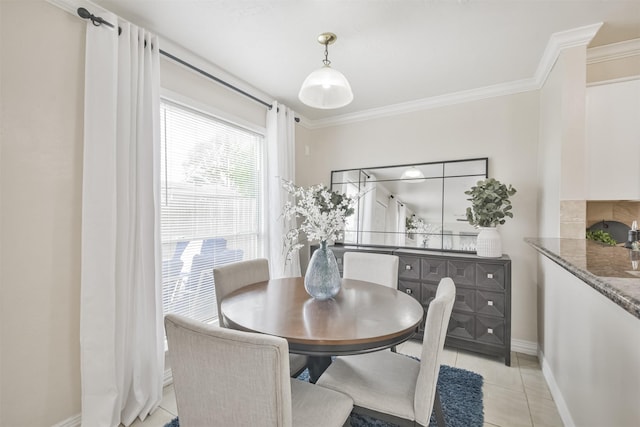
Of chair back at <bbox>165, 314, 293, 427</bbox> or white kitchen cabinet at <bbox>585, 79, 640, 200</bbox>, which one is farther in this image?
white kitchen cabinet at <bbox>585, 79, 640, 200</bbox>

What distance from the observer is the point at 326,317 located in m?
1.44

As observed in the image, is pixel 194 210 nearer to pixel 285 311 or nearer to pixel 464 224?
pixel 285 311

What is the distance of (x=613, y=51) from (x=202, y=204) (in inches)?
137

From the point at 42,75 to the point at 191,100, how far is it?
943 mm

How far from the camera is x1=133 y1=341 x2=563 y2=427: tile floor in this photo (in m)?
1.80

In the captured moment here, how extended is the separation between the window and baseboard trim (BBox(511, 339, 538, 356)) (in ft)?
8.95

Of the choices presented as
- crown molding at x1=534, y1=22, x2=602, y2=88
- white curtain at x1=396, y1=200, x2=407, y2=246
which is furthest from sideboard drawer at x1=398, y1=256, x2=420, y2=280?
crown molding at x1=534, y1=22, x2=602, y2=88

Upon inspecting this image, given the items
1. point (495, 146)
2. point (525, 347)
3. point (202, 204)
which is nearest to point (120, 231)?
point (202, 204)

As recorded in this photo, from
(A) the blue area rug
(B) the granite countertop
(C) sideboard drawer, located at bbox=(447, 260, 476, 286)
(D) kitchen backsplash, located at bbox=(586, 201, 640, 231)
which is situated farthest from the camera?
(C) sideboard drawer, located at bbox=(447, 260, 476, 286)

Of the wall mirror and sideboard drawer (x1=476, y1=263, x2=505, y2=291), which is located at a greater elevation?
the wall mirror

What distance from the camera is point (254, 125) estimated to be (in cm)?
297

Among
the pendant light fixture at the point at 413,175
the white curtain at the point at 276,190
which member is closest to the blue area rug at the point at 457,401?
the white curtain at the point at 276,190

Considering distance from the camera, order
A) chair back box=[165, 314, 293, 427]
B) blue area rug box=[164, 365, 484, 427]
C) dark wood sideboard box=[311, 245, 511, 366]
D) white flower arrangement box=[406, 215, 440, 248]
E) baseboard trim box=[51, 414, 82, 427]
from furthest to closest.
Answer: white flower arrangement box=[406, 215, 440, 248] < dark wood sideboard box=[311, 245, 511, 366] < blue area rug box=[164, 365, 484, 427] < baseboard trim box=[51, 414, 82, 427] < chair back box=[165, 314, 293, 427]

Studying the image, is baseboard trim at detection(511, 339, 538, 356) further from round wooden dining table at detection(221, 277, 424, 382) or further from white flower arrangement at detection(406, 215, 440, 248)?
round wooden dining table at detection(221, 277, 424, 382)
